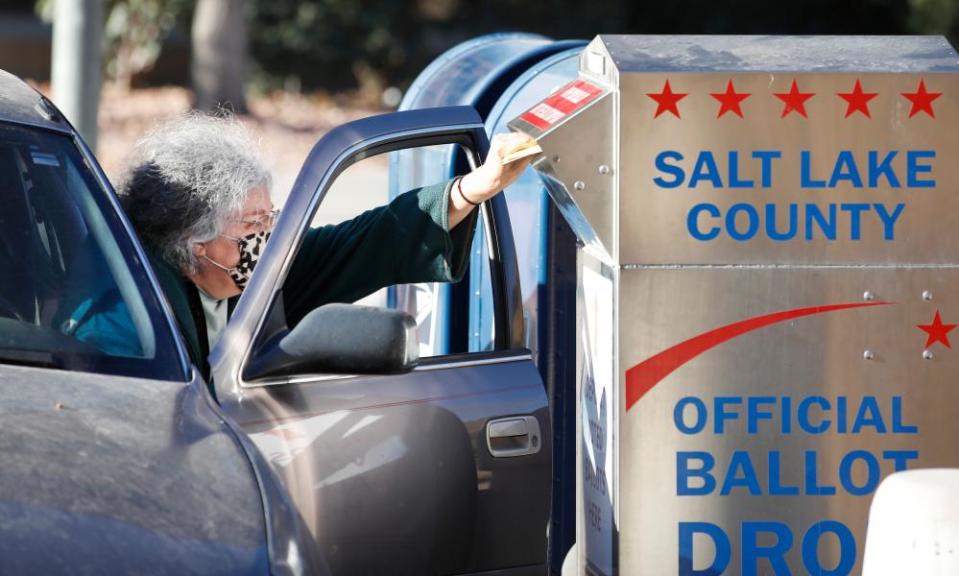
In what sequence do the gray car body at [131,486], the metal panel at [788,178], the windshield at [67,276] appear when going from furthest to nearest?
the metal panel at [788,178], the windshield at [67,276], the gray car body at [131,486]

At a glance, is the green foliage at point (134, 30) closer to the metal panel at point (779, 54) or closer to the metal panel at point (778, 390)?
the metal panel at point (779, 54)

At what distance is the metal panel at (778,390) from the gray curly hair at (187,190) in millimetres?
1032

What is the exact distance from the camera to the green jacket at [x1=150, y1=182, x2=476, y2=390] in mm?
3717

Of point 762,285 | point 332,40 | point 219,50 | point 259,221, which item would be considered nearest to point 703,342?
point 762,285

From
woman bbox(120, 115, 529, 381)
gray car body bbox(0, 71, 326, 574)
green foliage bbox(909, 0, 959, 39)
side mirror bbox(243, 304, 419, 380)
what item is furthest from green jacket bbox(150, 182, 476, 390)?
green foliage bbox(909, 0, 959, 39)

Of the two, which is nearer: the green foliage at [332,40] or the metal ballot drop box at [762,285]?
the metal ballot drop box at [762,285]

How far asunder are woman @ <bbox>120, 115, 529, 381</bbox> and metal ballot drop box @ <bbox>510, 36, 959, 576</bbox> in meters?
0.39

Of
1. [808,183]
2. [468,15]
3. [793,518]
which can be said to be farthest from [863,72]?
[468,15]

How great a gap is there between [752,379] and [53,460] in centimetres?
160

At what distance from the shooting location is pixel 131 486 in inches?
94.3

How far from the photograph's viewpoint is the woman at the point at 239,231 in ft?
12.0

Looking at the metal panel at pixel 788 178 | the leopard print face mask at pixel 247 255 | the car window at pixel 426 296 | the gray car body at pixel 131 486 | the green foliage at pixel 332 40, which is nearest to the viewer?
the gray car body at pixel 131 486

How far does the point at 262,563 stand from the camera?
2330mm

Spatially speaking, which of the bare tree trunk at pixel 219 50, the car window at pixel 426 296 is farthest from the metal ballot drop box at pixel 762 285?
the bare tree trunk at pixel 219 50
